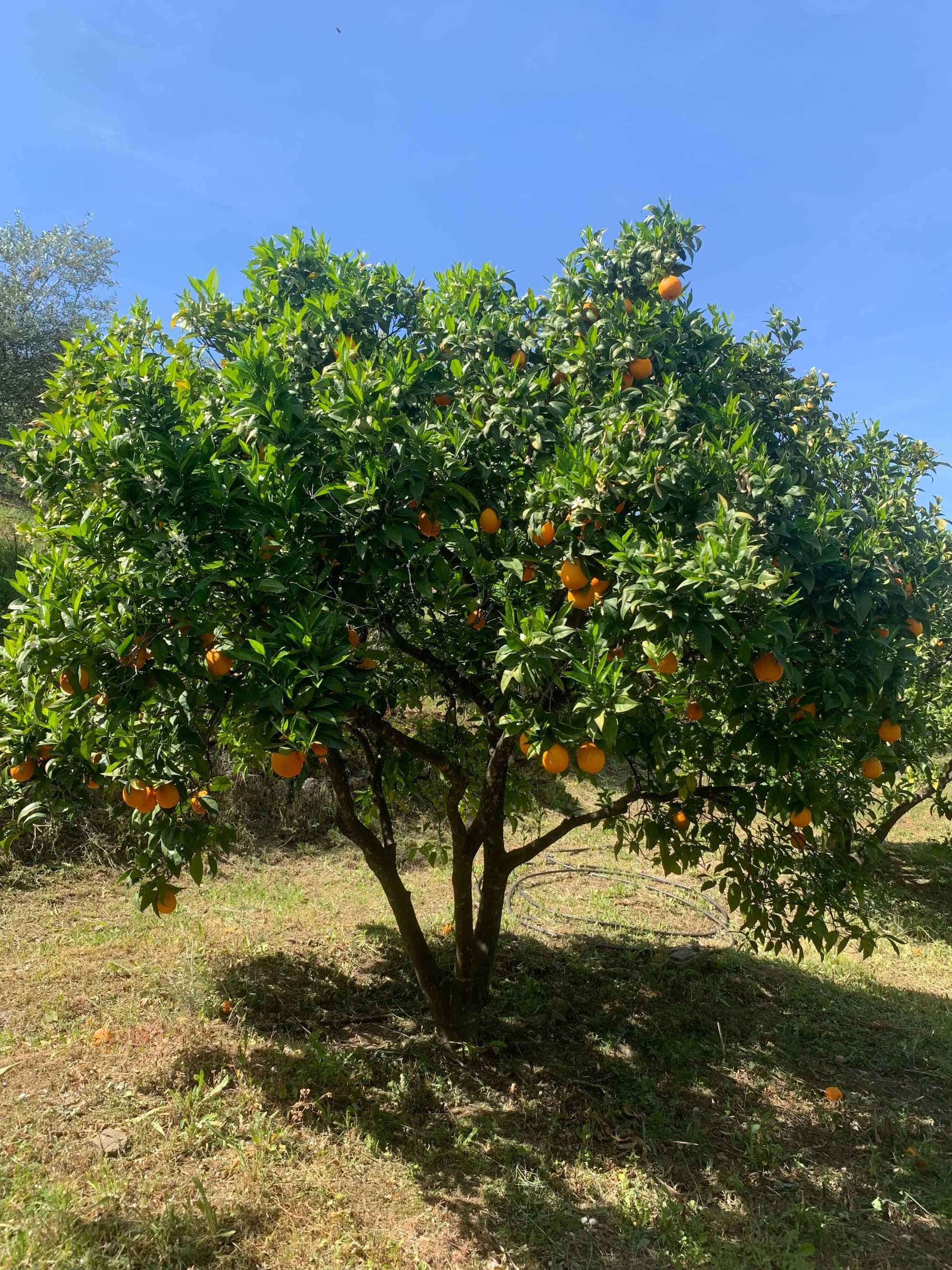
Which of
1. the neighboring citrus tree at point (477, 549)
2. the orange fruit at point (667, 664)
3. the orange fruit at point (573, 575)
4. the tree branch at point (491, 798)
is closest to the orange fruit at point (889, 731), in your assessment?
the neighboring citrus tree at point (477, 549)

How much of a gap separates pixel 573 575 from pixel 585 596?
12 centimetres

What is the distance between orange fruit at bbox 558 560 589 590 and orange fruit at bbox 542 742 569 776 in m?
0.52

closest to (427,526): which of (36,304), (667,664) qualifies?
(667,664)

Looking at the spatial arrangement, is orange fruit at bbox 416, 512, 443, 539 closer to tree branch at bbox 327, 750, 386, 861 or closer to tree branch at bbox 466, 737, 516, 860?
tree branch at bbox 466, 737, 516, 860

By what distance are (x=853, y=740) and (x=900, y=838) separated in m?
8.64

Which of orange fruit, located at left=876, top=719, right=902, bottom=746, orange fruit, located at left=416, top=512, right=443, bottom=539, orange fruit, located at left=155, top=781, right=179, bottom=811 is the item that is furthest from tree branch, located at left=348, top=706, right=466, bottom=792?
orange fruit, located at left=876, top=719, right=902, bottom=746

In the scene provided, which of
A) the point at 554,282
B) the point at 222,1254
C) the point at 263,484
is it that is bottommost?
the point at 222,1254

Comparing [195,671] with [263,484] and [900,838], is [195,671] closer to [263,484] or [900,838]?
[263,484]

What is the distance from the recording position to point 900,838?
1022 centimetres

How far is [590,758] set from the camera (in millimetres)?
2434

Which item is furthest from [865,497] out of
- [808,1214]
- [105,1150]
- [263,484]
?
[105,1150]

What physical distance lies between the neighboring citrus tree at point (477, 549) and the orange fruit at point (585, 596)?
0.4 inches

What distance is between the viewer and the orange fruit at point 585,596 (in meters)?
2.60

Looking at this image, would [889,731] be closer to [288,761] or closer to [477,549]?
[477,549]
